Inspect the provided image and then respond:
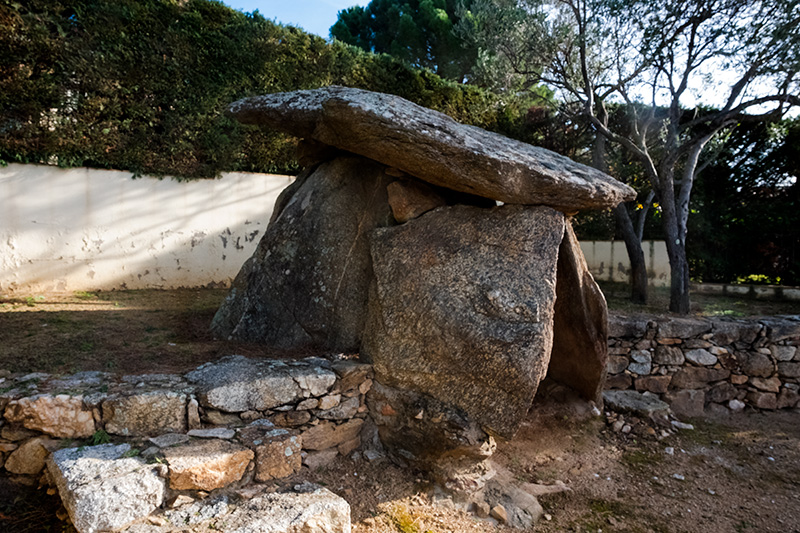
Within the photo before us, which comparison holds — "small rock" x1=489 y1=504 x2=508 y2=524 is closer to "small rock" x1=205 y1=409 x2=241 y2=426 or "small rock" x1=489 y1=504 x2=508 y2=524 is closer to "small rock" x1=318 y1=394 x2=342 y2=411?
"small rock" x1=318 y1=394 x2=342 y2=411

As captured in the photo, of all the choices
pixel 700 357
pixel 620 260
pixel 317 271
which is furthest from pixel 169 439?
pixel 620 260

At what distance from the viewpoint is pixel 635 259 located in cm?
834

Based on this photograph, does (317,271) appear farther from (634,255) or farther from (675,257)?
(634,255)

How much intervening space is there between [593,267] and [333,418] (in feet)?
29.8

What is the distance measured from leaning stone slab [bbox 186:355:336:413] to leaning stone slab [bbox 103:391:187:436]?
0.53 feet

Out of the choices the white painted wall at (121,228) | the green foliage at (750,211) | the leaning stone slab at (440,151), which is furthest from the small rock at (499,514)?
the green foliage at (750,211)

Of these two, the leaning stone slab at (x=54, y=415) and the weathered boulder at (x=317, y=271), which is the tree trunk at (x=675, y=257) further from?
the leaning stone slab at (x=54, y=415)

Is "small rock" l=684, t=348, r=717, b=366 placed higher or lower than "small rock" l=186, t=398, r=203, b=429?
lower

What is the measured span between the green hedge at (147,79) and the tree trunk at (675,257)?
19.1ft

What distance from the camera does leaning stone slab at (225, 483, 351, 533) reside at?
259cm

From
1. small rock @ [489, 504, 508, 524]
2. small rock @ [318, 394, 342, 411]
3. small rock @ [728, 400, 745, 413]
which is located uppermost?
small rock @ [318, 394, 342, 411]

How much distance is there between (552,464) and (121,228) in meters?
6.50

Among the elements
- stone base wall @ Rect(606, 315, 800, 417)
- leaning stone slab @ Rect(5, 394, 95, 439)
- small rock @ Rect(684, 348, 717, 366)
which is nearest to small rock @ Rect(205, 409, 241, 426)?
leaning stone slab @ Rect(5, 394, 95, 439)

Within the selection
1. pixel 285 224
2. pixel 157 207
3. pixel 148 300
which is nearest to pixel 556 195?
pixel 285 224
